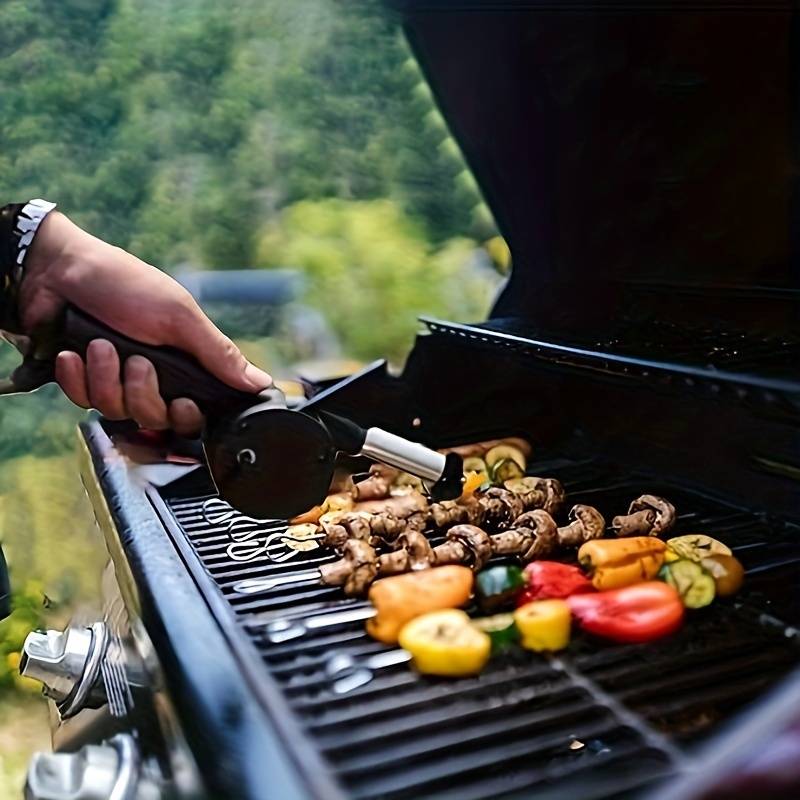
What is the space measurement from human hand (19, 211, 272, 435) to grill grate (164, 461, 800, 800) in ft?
0.81

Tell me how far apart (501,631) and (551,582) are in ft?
0.43

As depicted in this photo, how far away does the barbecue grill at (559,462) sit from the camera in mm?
789

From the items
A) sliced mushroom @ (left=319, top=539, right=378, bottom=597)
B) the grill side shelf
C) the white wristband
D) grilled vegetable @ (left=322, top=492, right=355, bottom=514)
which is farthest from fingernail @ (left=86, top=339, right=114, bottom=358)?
grilled vegetable @ (left=322, top=492, right=355, bottom=514)

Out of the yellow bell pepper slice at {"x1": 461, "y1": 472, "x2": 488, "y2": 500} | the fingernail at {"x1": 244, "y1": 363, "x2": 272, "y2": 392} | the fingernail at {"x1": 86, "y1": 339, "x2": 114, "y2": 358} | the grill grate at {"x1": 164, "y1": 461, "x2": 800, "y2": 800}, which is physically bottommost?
the grill grate at {"x1": 164, "y1": 461, "x2": 800, "y2": 800}

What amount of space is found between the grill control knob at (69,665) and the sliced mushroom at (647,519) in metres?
0.67

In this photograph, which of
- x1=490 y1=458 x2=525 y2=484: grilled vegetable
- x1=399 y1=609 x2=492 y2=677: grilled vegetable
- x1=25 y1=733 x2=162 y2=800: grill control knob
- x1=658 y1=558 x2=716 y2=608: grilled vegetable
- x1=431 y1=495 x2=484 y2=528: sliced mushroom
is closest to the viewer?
x1=25 y1=733 x2=162 y2=800: grill control knob

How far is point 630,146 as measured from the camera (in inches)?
60.2

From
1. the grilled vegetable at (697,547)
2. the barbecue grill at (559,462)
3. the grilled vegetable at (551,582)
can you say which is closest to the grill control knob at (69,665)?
the barbecue grill at (559,462)

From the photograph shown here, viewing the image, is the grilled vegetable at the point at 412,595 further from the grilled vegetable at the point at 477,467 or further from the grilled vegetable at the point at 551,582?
the grilled vegetable at the point at 477,467

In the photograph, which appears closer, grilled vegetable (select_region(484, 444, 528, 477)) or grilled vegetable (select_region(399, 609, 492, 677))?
grilled vegetable (select_region(399, 609, 492, 677))

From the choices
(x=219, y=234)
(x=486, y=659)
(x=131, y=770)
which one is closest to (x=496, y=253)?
(x=219, y=234)

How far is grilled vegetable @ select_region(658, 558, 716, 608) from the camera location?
1072 millimetres

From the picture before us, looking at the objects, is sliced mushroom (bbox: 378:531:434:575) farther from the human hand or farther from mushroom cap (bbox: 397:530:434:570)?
the human hand

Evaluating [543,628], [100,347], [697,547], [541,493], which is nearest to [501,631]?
[543,628]
